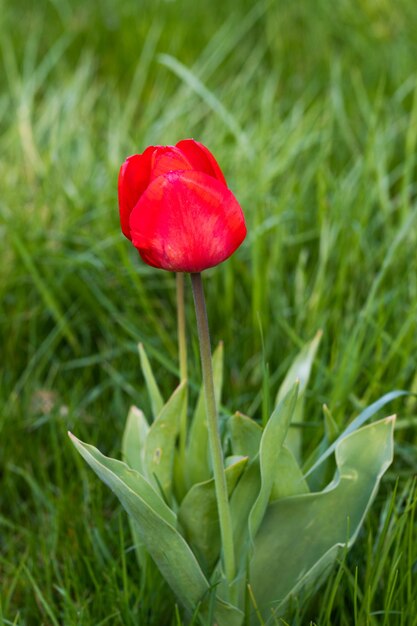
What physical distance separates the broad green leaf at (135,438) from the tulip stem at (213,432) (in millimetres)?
212

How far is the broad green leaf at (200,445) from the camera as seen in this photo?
4.03 ft

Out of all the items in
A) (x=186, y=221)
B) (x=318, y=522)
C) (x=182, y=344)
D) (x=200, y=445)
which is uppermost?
(x=186, y=221)

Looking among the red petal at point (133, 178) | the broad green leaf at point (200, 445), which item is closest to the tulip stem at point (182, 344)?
the broad green leaf at point (200, 445)

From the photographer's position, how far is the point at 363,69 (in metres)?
2.67

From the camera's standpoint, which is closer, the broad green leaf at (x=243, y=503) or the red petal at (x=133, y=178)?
the red petal at (x=133, y=178)

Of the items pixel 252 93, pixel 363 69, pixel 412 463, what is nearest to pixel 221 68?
pixel 252 93

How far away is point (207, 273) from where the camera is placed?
6.18ft

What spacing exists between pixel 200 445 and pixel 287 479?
0.55ft

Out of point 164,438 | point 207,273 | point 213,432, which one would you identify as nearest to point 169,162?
point 213,432

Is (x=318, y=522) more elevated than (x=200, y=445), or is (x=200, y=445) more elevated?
(x=200, y=445)

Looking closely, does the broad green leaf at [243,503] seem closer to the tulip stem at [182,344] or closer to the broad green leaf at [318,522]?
the broad green leaf at [318,522]

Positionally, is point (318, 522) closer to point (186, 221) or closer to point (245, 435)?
point (245, 435)

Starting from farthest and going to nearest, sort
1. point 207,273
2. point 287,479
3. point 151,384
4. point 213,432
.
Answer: point 207,273 < point 151,384 < point 287,479 < point 213,432

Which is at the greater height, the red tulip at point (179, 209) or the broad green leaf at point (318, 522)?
the red tulip at point (179, 209)
